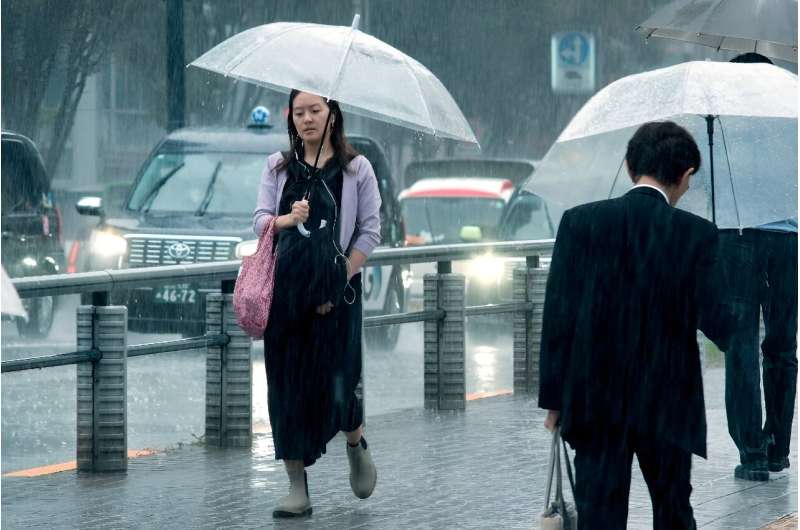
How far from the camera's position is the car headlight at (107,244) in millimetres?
15656

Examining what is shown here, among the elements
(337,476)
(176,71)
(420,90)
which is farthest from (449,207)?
(420,90)

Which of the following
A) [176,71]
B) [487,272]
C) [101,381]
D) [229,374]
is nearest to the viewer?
[101,381]

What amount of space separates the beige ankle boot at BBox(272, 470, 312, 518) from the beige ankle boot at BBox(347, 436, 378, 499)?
31 cm

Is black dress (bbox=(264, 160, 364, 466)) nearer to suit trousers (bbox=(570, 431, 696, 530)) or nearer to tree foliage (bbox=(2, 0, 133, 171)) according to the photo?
suit trousers (bbox=(570, 431, 696, 530))

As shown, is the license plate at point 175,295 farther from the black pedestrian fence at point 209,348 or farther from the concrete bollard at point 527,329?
the black pedestrian fence at point 209,348

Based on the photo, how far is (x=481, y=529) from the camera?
714cm

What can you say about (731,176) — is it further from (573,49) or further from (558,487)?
(573,49)

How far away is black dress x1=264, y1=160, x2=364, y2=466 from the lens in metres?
7.04

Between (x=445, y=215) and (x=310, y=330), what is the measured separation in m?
18.3

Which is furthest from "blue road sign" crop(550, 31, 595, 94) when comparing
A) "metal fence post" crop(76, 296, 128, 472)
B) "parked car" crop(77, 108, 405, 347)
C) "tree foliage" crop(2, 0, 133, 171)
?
"metal fence post" crop(76, 296, 128, 472)

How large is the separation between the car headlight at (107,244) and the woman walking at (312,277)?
27.9 ft

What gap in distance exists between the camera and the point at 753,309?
26.6 ft

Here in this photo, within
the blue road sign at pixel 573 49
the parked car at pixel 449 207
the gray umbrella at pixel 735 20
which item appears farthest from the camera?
the blue road sign at pixel 573 49

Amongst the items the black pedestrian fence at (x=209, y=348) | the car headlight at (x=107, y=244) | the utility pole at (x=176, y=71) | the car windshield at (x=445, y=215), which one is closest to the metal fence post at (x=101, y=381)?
the black pedestrian fence at (x=209, y=348)
